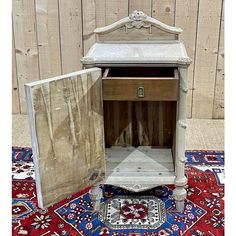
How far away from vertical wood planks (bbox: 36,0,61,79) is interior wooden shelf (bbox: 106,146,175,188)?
864 mm

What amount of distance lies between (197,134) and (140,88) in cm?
102

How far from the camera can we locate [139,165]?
1.67m

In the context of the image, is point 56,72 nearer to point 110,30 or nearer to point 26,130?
point 26,130

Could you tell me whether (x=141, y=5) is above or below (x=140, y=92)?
above

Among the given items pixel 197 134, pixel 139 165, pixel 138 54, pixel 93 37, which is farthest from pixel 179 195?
pixel 93 37

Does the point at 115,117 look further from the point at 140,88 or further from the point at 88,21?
the point at 88,21

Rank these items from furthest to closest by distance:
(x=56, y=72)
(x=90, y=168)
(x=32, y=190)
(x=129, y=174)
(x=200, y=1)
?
(x=56, y=72)
(x=200, y=1)
(x=32, y=190)
(x=129, y=174)
(x=90, y=168)

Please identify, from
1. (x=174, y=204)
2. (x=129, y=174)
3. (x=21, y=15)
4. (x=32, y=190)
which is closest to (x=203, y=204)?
(x=174, y=204)

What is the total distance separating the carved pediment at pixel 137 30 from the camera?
5.53ft

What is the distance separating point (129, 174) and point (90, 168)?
21 centimetres

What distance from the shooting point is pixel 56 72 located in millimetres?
2477

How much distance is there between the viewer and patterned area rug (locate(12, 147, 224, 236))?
1.51 meters

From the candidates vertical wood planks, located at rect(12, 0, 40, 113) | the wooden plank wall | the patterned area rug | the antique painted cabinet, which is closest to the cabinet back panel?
the antique painted cabinet

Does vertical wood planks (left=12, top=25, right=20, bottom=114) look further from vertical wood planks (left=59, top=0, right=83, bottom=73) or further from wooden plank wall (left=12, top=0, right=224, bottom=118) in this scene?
vertical wood planks (left=59, top=0, right=83, bottom=73)
